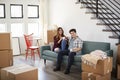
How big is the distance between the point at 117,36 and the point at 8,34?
2.62 metres

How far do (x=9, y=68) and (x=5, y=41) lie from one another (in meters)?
0.88

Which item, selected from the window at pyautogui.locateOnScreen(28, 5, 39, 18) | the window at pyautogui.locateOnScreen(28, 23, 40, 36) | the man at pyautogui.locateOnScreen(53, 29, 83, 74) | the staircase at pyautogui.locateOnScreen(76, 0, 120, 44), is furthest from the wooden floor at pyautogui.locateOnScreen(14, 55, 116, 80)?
the window at pyautogui.locateOnScreen(28, 5, 39, 18)

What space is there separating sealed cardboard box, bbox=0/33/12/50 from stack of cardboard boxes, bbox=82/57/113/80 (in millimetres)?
1730

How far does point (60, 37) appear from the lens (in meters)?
5.90

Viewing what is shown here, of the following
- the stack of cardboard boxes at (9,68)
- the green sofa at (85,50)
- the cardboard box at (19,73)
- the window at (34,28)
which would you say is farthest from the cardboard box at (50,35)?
the cardboard box at (19,73)

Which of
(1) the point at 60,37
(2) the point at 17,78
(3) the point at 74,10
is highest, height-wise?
(3) the point at 74,10

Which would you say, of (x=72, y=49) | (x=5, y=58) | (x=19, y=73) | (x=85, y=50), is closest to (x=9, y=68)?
(x=19, y=73)

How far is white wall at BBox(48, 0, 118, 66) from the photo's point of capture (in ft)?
19.1

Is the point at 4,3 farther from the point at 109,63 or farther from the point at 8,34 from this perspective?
the point at 109,63

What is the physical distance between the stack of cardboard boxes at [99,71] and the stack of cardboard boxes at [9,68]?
3.82ft

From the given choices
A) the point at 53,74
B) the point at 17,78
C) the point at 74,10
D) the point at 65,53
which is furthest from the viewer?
the point at 74,10

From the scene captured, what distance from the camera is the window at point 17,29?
7.50m

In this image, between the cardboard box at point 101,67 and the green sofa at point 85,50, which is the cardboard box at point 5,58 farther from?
the cardboard box at point 101,67

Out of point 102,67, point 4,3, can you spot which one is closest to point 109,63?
point 102,67
